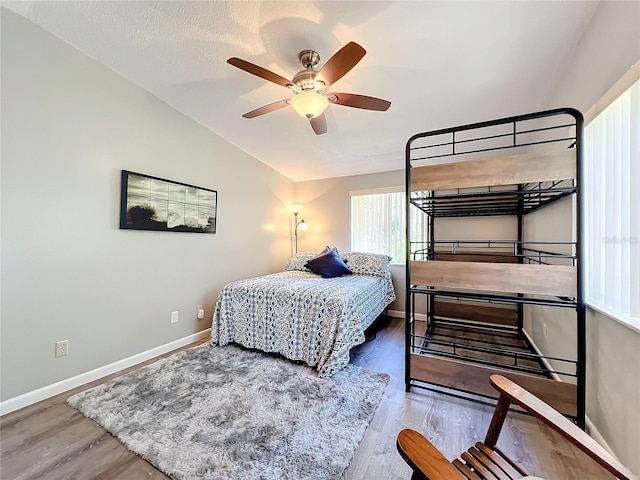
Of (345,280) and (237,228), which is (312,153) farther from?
(345,280)

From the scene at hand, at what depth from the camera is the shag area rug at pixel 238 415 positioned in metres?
1.34

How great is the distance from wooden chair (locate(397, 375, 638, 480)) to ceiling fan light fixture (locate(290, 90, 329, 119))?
70.8 inches

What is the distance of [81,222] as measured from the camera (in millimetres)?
2115

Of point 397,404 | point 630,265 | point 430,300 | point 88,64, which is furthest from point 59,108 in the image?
point 430,300

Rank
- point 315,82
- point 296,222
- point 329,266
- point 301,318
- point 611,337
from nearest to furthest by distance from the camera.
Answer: point 611,337, point 315,82, point 301,318, point 329,266, point 296,222

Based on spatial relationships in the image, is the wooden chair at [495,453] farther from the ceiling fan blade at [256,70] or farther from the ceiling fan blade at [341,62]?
the ceiling fan blade at [256,70]

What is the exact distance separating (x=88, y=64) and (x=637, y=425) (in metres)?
4.02

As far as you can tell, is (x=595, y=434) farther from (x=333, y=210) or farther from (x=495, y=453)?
(x=333, y=210)

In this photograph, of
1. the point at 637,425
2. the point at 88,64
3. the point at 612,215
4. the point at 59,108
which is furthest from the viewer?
the point at 88,64

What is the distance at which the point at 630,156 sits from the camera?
3.98 ft

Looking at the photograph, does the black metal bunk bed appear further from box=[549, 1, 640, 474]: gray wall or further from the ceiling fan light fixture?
the ceiling fan light fixture

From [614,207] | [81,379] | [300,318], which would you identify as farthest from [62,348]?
[614,207]

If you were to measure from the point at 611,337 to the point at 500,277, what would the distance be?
0.53 m

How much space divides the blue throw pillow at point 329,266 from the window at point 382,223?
0.79m
